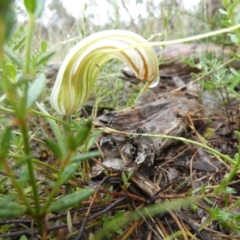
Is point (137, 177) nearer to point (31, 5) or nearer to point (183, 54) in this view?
point (31, 5)

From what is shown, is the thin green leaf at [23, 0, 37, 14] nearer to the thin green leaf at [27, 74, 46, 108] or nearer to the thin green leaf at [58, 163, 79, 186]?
the thin green leaf at [27, 74, 46, 108]

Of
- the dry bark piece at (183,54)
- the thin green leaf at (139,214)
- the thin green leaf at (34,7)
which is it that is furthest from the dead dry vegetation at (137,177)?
the dry bark piece at (183,54)

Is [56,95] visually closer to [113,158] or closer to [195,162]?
[113,158]

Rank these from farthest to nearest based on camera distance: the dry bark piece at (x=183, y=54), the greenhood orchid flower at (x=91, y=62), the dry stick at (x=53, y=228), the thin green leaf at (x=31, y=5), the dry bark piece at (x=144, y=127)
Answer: the dry bark piece at (x=183, y=54) → the dry bark piece at (x=144, y=127) → the greenhood orchid flower at (x=91, y=62) → the dry stick at (x=53, y=228) → the thin green leaf at (x=31, y=5)

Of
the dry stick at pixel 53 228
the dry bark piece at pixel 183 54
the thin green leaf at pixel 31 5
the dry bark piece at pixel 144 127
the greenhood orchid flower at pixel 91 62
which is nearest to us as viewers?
the thin green leaf at pixel 31 5

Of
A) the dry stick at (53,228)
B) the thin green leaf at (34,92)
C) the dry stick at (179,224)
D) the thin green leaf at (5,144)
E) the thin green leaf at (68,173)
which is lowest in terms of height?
the dry stick at (179,224)

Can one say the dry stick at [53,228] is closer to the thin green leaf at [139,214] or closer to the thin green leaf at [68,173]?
the thin green leaf at [139,214]

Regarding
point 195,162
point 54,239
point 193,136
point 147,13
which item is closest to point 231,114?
point 193,136

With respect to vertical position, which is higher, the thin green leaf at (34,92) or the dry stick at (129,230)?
the thin green leaf at (34,92)
